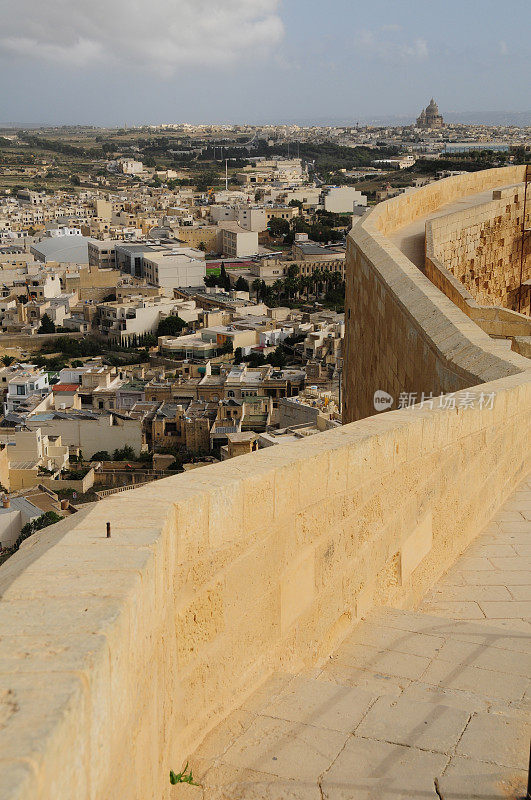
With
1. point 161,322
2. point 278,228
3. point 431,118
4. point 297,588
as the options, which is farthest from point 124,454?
point 431,118

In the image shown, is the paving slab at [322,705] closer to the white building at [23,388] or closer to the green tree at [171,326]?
the white building at [23,388]

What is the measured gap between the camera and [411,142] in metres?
108

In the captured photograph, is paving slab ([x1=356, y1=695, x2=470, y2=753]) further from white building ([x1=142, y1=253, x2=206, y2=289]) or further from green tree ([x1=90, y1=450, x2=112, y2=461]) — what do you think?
white building ([x1=142, y1=253, x2=206, y2=289])

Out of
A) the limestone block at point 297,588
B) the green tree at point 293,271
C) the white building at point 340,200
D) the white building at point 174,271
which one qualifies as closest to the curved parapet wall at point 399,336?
the limestone block at point 297,588

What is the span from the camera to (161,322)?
3047 centimetres

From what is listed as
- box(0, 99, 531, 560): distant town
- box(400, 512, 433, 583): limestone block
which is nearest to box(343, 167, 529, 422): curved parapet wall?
box(400, 512, 433, 583): limestone block

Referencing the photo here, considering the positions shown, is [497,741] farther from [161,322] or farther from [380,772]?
[161,322]

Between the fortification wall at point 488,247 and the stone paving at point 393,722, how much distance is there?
497cm

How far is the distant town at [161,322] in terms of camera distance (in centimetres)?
1923

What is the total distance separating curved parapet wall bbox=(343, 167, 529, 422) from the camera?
3.28 meters

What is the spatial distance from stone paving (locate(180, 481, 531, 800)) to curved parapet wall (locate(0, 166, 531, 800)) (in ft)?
0.20

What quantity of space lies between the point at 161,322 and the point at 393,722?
2928 centimetres

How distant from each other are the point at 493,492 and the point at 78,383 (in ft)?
71.2

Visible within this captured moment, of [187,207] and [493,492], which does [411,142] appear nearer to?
[187,207]
